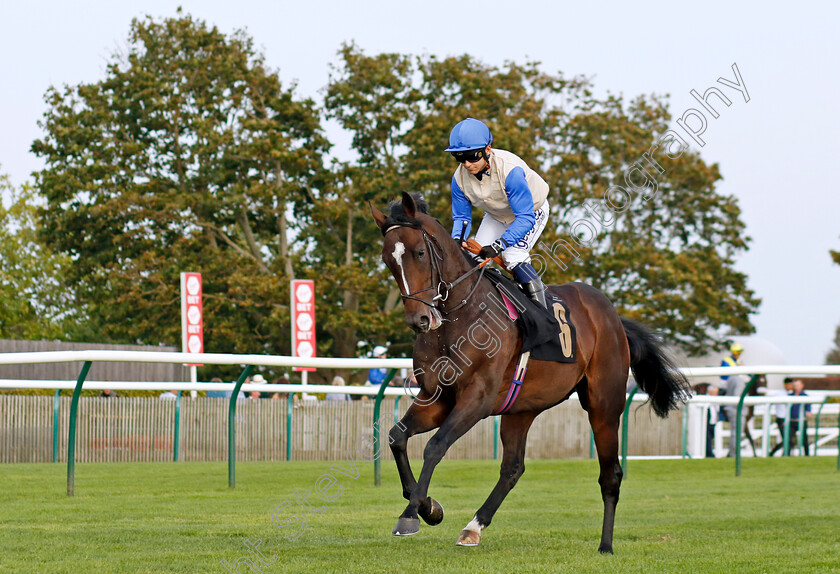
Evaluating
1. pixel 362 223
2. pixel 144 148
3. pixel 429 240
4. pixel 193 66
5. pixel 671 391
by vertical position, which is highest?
pixel 193 66

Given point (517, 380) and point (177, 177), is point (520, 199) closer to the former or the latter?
point (517, 380)

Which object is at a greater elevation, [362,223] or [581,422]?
[362,223]

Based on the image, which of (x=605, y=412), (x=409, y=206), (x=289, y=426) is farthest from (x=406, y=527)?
(x=289, y=426)

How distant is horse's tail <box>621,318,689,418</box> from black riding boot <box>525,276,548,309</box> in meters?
1.15

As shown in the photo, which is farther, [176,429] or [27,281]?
[27,281]

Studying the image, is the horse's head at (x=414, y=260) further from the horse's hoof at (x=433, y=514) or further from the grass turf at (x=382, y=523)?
the grass turf at (x=382, y=523)

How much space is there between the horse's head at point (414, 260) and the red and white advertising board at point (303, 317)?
17.7 m

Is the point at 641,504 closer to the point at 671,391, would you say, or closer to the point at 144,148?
the point at 671,391

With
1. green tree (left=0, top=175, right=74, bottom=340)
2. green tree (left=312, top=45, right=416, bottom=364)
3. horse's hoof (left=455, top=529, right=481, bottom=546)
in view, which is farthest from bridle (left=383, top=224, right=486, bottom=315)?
green tree (left=0, top=175, right=74, bottom=340)

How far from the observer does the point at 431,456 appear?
211 inches

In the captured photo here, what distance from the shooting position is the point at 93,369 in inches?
835

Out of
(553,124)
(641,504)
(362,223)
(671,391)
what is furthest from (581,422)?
(553,124)

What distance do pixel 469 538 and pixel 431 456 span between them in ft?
2.34

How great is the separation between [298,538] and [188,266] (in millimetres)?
25960
